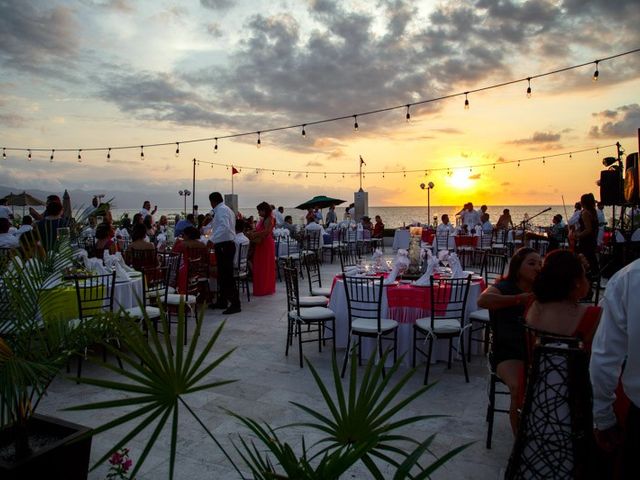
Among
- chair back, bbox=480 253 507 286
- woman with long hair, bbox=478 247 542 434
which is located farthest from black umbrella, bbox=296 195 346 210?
woman with long hair, bbox=478 247 542 434

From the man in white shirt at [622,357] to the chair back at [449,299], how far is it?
257cm

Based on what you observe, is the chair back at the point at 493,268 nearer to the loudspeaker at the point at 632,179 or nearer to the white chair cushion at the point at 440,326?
the white chair cushion at the point at 440,326

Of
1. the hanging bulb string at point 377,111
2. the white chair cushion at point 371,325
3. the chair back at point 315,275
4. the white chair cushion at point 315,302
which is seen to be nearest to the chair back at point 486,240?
the hanging bulb string at point 377,111

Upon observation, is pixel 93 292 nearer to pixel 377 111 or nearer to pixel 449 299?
pixel 449 299

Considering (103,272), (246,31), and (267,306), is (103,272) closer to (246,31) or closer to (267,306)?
(267,306)

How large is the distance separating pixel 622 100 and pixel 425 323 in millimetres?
7338

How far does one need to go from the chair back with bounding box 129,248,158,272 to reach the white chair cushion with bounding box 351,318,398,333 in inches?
130

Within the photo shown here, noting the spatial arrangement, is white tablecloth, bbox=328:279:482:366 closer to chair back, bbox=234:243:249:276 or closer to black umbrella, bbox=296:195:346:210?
chair back, bbox=234:243:249:276

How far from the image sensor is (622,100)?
28.3ft

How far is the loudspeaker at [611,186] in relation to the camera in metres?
8.77

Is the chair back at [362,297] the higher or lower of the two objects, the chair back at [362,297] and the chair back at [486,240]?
the lower

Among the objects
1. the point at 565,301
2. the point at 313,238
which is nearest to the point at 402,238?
the point at 313,238

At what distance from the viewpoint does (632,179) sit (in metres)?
6.89

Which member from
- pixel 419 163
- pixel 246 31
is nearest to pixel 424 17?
pixel 246 31
